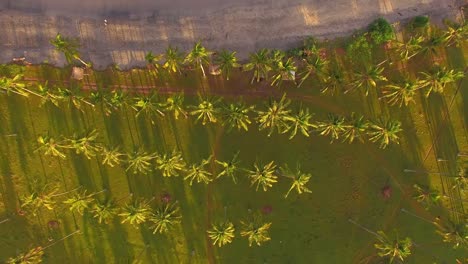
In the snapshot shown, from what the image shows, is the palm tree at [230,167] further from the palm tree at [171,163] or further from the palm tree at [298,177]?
the palm tree at [298,177]

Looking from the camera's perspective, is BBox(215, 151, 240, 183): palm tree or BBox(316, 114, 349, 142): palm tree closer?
BBox(316, 114, 349, 142): palm tree

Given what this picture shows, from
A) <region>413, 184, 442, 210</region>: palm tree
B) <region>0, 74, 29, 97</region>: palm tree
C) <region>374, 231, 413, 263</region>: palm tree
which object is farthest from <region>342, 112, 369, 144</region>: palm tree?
<region>0, 74, 29, 97</region>: palm tree

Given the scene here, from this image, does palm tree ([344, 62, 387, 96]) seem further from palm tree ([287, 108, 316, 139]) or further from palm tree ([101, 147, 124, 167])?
palm tree ([101, 147, 124, 167])

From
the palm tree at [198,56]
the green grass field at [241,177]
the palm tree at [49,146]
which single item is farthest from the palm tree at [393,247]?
the palm tree at [49,146]

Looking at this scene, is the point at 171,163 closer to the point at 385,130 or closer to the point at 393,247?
the point at 385,130

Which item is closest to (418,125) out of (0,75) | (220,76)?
(220,76)

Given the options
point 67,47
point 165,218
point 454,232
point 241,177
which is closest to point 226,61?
point 241,177
